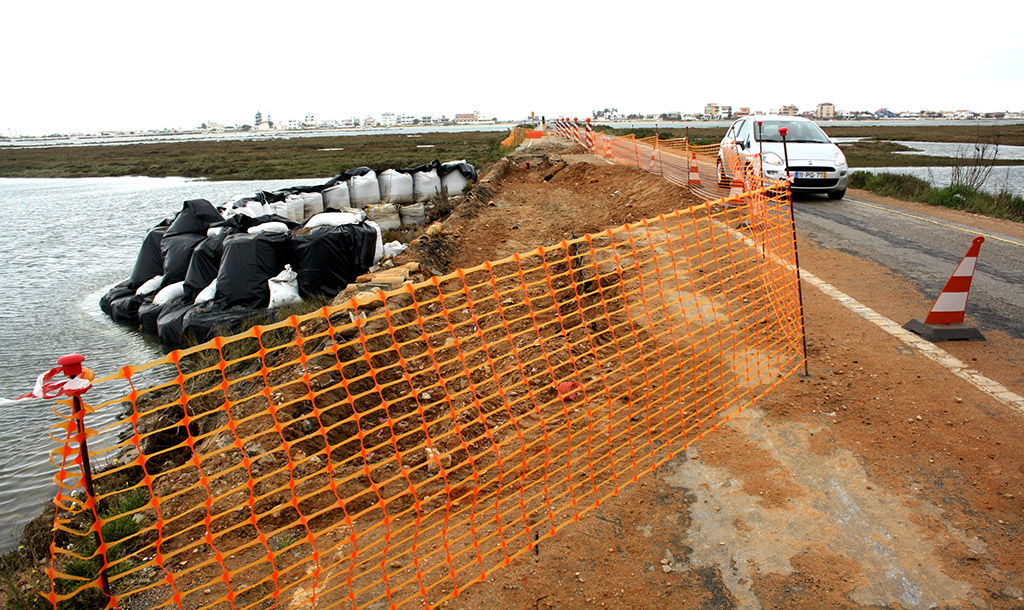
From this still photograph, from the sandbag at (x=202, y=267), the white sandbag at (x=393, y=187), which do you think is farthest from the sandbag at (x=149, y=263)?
the white sandbag at (x=393, y=187)

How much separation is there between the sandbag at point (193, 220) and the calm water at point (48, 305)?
78.6 inches

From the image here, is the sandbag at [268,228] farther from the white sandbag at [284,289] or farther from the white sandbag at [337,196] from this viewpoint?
the white sandbag at [337,196]

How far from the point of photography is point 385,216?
51.0ft

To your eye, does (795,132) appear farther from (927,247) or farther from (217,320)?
(217,320)

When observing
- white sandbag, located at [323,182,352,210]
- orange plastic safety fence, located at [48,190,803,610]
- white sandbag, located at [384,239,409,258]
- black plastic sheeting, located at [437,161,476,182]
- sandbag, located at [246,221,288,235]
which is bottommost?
orange plastic safety fence, located at [48,190,803,610]

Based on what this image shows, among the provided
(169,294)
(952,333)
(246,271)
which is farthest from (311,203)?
(952,333)

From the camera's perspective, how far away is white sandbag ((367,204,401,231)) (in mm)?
15422

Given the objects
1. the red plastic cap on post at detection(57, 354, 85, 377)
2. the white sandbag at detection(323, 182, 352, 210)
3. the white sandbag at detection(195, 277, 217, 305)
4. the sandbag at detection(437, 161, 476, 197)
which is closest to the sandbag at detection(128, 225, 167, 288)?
the white sandbag at detection(195, 277, 217, 305)

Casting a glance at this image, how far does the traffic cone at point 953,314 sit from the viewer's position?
16.7ft

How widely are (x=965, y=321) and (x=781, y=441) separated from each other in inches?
126

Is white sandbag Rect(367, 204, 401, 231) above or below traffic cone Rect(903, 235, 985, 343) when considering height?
above

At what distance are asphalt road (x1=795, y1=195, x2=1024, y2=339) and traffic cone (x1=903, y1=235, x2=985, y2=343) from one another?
36cm

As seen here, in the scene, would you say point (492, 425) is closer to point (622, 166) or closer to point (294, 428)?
point (294, 428)

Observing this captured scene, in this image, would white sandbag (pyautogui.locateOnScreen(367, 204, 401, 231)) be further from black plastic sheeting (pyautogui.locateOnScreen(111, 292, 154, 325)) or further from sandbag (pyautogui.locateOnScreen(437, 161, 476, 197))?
black plastic sheeting (pyautogui.locateOnScreen(111, 292, 154, 325))
